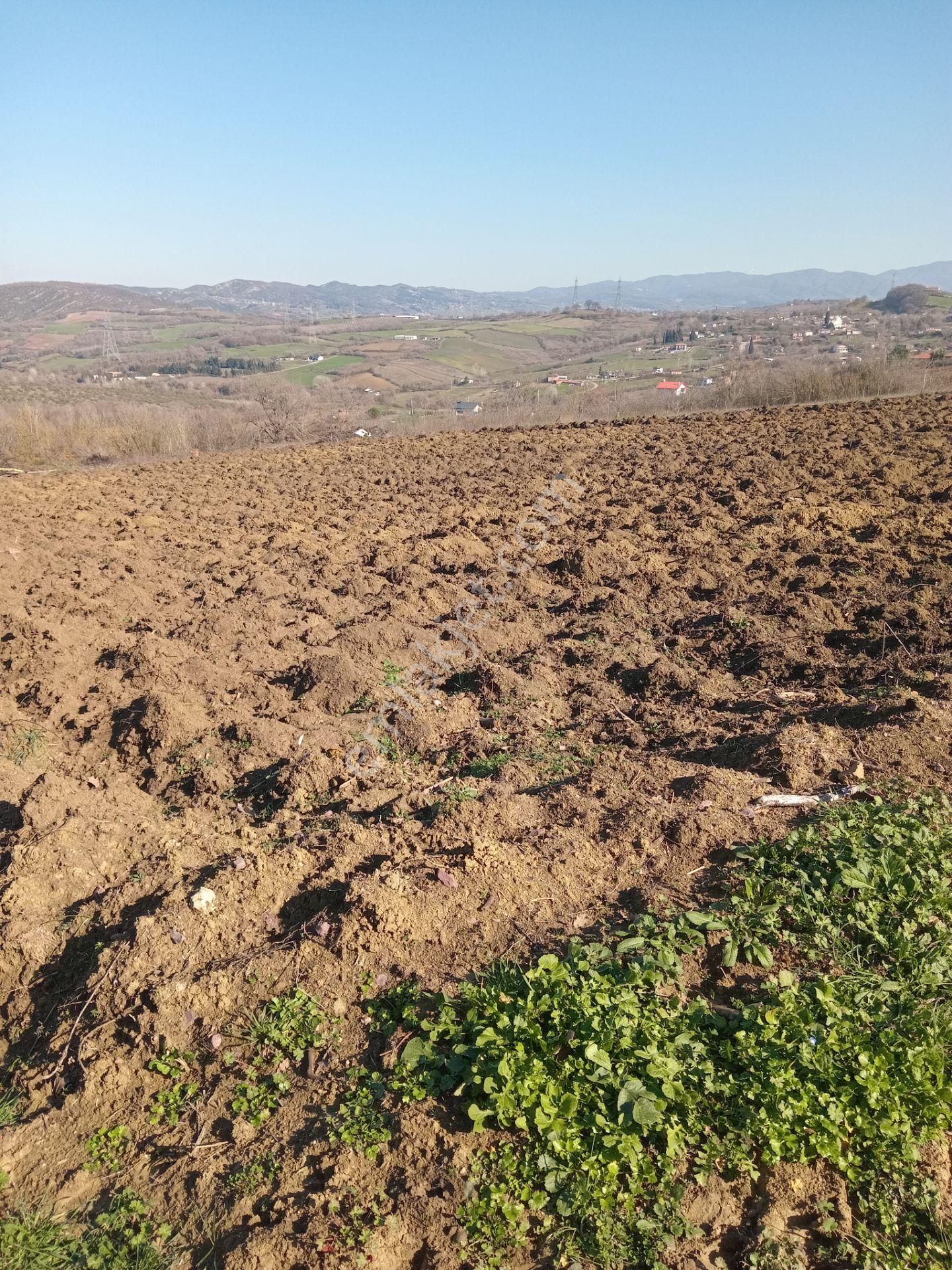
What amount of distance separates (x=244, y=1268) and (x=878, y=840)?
317 cm

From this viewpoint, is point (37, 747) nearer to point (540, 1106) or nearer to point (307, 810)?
point (307, 810)

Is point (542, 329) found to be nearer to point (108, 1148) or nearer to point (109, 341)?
point (109, 341)

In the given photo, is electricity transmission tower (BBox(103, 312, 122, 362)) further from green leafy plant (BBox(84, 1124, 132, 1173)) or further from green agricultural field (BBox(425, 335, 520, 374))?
green leafy plant (BBox(84, 1124, 132, 1173))

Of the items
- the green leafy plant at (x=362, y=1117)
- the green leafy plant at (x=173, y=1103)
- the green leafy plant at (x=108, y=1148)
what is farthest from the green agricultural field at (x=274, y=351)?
the green leafy plant at (x=362, y=1117)

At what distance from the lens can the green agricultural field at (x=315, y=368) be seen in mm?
61031

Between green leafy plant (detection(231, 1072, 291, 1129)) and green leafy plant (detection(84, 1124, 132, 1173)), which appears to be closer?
green leafy plant (detection(84, 1124, 132, 1173))

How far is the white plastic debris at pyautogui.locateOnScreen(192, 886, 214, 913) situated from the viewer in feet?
12.6

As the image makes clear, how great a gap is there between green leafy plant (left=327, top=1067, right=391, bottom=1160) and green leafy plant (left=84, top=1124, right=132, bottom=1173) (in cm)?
77

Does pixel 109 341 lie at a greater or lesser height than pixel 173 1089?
greater

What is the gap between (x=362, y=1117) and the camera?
9.32 feet

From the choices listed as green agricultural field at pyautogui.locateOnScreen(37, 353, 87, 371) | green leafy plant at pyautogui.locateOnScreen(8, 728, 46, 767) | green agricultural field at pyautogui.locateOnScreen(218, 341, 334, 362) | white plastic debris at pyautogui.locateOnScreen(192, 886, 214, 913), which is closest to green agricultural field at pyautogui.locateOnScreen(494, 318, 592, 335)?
green agricultural field at pyautogui.locateOnScreen(218, 341, 334, 362)

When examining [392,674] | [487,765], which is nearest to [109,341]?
[392,674]

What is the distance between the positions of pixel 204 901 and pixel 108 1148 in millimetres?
1131

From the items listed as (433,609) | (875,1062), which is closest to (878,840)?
(875,1062)
